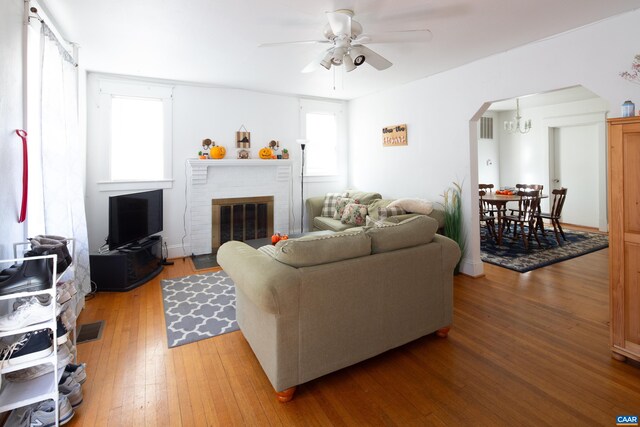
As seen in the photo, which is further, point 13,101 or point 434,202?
point 434,202

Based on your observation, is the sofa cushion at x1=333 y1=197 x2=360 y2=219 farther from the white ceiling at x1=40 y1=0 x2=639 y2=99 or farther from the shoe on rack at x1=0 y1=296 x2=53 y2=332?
the shoe on rack at x1=0 y1=296 x2=53 y2=332

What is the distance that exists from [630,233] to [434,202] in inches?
95.5

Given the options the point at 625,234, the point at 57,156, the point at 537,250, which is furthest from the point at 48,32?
the point at 537,250

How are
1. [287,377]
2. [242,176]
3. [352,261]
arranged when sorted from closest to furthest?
[287,377] → [352,261] → [242,176]

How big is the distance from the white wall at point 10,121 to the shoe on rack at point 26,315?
423mm

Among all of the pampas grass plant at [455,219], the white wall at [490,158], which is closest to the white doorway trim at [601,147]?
the white wall at [490,158]

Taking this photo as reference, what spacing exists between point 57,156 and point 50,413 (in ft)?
6.18

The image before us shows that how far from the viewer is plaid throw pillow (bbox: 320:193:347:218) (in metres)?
5.58

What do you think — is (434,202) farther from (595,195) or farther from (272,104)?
(595,195)

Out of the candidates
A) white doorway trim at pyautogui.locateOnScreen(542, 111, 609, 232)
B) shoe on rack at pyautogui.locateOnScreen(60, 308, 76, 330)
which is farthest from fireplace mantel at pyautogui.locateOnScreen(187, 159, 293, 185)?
white doorway trim at pyautogui.locateOnScreen(542, 111, 609, 232)

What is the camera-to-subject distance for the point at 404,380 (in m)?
2.09

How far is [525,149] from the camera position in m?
7.77

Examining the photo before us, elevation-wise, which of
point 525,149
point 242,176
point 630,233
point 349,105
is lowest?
point 630,233

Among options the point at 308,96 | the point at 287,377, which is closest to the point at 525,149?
the point at 308,96
